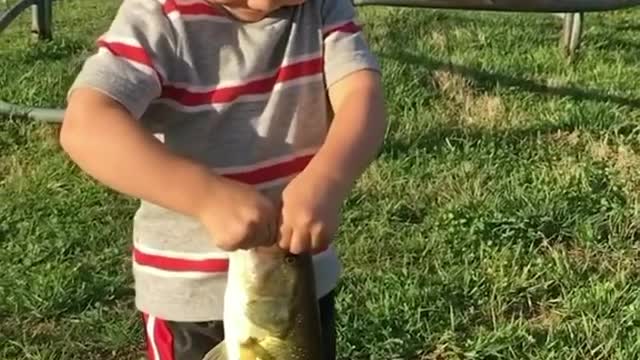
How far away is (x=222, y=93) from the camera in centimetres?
194

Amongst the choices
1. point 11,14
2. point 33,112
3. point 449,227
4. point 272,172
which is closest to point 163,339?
point 272,172

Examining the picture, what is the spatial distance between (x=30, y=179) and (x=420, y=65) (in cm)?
203

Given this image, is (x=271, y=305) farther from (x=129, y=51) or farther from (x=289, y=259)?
(x=129, y=51)

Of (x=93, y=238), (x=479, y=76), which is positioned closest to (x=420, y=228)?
(x=93, y=238)

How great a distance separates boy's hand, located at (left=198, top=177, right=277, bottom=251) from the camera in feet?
4.78

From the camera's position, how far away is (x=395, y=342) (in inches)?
129

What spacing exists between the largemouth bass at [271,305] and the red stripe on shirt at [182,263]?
40 cm

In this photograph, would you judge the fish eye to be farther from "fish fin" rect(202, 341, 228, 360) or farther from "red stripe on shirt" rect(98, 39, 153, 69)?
"red stripe on shirt" rect(98, 39, 153, 69)

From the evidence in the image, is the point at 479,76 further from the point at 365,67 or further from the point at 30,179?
the point at 365,67

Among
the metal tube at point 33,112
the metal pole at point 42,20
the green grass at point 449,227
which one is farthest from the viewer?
the metal pole at point 42,20

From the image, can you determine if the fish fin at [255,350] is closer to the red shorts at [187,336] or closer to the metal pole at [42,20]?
the red shorts at [187,336]

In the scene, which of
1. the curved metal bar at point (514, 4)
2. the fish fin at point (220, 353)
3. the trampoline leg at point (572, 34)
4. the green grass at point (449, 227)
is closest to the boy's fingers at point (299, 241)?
the fish fin at point (220, 353)

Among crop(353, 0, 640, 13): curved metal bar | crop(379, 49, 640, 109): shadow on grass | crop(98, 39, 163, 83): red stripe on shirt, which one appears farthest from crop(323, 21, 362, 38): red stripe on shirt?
crop(379, 49, 640, 109): shadow on grass

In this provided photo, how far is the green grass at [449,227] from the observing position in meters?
3.37
